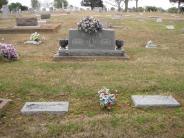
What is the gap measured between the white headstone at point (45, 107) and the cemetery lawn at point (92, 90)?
0.44ft

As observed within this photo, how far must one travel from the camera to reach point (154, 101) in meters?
9.28

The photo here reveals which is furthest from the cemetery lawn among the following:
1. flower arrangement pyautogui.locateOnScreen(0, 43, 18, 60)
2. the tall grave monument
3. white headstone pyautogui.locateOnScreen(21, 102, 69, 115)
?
the tall grave monument

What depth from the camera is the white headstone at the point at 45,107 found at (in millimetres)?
8727

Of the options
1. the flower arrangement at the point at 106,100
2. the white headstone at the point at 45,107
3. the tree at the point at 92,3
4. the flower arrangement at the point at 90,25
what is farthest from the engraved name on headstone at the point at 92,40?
the tree at the point at 92,3

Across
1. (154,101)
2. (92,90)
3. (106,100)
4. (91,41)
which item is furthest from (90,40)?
(106,100)

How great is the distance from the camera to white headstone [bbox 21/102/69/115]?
28.6ft

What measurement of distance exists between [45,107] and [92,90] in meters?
2.00

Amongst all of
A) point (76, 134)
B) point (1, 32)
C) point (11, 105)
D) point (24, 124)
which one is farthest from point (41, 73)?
point (1, 32)

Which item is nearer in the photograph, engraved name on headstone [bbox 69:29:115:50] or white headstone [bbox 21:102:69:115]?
white headstone [bbox 21:102:69:115]

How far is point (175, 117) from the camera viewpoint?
8406 mm

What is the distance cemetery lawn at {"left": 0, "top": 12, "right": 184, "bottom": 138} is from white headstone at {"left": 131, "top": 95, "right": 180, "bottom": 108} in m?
0.15

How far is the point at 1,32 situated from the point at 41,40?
527cm

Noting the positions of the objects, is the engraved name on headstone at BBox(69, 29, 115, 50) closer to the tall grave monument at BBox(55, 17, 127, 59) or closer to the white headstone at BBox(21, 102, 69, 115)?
the tall grave monument at BBox(55, 17, 127, 59)

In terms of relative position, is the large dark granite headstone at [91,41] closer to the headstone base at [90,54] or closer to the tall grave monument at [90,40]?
the tall grave monument at [90,40]
